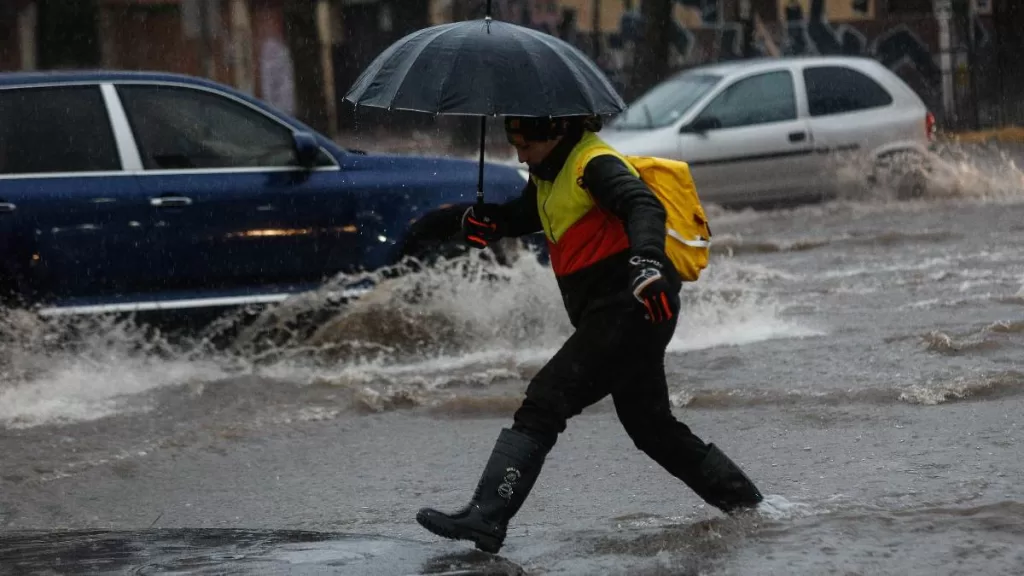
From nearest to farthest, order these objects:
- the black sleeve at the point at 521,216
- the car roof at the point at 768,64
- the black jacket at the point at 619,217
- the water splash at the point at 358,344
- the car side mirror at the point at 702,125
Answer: the black jacket at the point at 619,217
the black sleeve at the point at 521,216
the water splash at the point at 358,344
the car side mirror at the point at 702,125
the car roof at the point at 768,64

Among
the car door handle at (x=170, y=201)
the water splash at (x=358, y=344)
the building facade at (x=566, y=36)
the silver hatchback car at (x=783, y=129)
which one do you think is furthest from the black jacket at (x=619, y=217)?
the building facade at (x=566, y=36)

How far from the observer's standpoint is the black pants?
15.9ft

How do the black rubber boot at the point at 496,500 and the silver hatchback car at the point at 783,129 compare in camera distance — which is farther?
the silver hatchback car at the point at 783,129

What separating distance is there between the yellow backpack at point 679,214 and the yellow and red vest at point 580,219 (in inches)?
2.8

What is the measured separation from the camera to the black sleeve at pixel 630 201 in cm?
457

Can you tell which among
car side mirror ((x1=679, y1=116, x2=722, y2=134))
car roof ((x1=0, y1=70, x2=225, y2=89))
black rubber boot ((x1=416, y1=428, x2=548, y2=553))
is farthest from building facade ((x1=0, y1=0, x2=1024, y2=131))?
black rubber boot ((x1=416, y1=428, x2=548, y2=553))

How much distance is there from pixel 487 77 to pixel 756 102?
1062cm

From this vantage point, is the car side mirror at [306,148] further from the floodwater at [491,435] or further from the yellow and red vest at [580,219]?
the yellow and red vest at [580,219]

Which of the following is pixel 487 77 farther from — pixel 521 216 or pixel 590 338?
pixel 590 338

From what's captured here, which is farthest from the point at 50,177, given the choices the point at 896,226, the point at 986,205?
the point at 986,205

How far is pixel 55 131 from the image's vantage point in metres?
8.64

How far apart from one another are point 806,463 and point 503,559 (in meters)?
1.91

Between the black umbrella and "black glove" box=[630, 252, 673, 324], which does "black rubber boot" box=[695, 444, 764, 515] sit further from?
the black umbrella

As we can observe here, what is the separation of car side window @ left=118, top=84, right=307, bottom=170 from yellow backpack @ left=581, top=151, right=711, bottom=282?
14.4 feet
